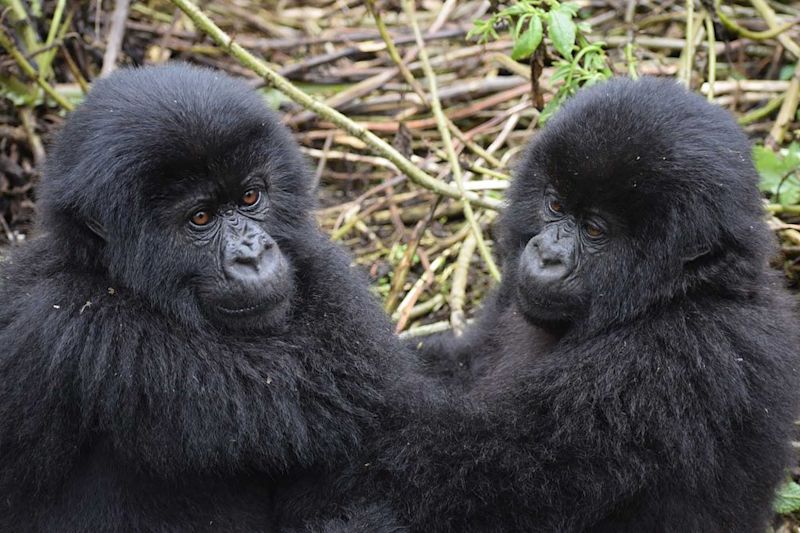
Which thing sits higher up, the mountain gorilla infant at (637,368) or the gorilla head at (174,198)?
the gorilla head at (174,198)

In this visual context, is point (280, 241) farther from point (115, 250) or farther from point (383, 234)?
point (383, 234)

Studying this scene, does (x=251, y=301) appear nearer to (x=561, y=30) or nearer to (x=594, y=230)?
(x=594, y=230)

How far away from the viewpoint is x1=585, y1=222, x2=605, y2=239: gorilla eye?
4281mm

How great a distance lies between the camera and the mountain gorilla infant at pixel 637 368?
4.00m

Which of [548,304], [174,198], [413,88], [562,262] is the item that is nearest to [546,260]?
[562,262]

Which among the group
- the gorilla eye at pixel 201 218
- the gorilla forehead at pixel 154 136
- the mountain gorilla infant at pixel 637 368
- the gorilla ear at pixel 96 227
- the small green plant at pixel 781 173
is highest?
the gorilla forehead at pixel 154 136

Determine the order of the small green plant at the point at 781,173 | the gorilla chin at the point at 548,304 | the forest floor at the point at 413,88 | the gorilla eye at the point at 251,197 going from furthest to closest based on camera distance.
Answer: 1. the forest floor at the point at 413,88
2. the small green plant at the point at 781,173
3. the gorilla chin at the point at 548,304
4. the gorilla eye at the point at 251,197

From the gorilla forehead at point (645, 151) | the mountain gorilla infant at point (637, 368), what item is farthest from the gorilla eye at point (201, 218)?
the gorilla forehead at point (645, 151)

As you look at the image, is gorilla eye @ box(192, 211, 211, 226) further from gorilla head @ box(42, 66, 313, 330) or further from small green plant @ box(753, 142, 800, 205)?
small green plant @ box(753, 142, 800, 205)

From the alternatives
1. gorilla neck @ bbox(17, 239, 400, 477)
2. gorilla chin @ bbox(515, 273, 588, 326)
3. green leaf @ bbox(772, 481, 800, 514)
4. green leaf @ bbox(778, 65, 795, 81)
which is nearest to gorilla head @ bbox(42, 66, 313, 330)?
gorilla neck @ bbox(17, 239, 400, 477)

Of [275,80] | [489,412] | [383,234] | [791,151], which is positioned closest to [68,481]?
[489,412]

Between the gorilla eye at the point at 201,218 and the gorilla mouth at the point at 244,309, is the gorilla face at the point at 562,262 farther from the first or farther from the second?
the gorilla eye at the point at 201,218

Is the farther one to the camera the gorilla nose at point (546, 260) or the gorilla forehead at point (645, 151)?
the gorilla nose at point (546, 260)

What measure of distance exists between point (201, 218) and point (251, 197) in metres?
0.23
